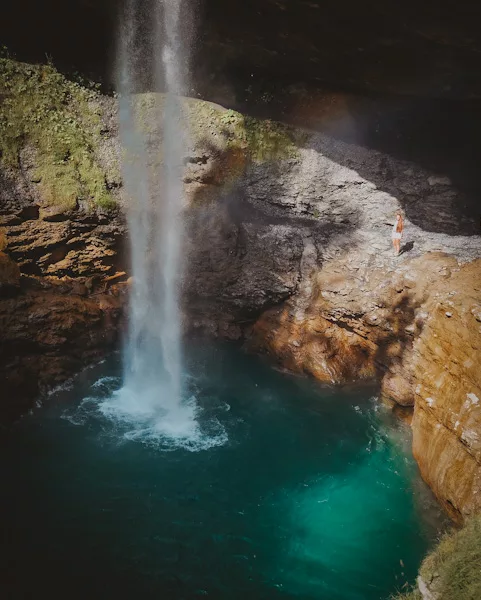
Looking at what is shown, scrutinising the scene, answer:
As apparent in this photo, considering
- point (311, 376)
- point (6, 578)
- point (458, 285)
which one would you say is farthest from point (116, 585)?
point (458, 285)

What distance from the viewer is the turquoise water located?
25.8 ft

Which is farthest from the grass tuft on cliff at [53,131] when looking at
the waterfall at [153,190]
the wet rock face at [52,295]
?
the waterfall at [153,190]

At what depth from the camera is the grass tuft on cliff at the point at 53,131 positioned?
487 inches

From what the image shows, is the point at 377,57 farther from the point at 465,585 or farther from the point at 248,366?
the point at 465,585

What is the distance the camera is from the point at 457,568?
6.10 m

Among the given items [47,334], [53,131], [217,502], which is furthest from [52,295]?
[217,502]

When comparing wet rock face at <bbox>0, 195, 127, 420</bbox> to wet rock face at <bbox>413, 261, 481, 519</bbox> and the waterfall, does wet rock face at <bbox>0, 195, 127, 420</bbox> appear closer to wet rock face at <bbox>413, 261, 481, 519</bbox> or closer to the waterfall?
the waterfall

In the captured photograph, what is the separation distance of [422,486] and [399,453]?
1.06m

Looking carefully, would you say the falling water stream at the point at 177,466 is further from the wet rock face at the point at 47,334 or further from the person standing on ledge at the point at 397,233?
the person standing on ledge at the point at 397,233

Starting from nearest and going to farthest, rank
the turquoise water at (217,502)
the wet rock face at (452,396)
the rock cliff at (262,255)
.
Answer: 1. the turquoise water at (217,502)
2. the wet rock face at (452,396)
3. the rock cliff at (262,255)

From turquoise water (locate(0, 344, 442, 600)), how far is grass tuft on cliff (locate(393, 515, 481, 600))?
160cm

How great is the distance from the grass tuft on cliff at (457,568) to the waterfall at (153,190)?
25.6 feet

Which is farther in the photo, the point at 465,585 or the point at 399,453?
the point at 399,453

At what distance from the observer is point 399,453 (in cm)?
1072
